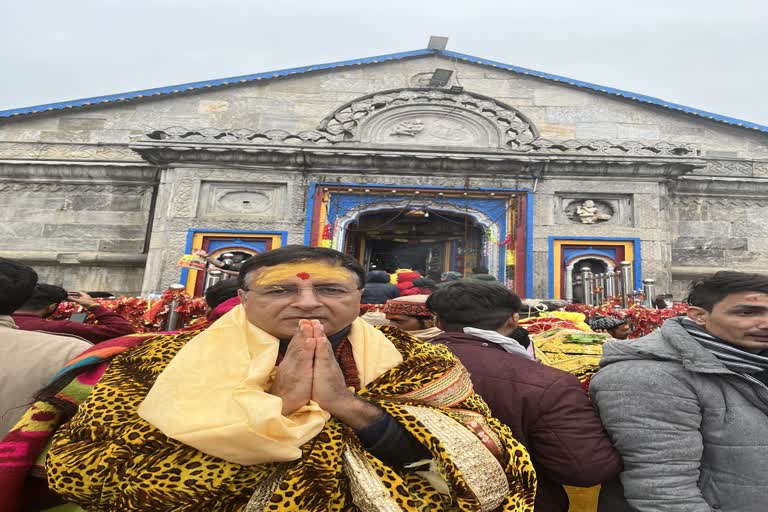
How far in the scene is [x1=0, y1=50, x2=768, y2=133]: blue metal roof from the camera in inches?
493

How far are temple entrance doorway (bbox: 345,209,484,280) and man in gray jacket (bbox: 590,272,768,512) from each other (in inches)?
362

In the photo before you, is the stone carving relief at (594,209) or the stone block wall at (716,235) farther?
the stone block wall at (716,235)

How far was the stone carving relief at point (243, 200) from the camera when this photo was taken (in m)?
10.8

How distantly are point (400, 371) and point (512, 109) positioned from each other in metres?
12.1

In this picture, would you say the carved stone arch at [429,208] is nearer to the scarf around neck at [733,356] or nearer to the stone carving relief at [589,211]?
the stone carving relief at [589,211]

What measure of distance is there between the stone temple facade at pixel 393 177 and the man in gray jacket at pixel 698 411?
334 inches

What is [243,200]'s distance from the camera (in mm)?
10891

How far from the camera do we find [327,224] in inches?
423

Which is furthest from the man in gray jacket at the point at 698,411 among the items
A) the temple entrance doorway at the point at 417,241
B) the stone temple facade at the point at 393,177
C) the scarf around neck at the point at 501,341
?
the temple entrance doorway at the point at 417,241

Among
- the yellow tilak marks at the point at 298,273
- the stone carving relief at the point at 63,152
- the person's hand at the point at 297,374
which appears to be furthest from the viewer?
the stone carving relief at the point at 63,152

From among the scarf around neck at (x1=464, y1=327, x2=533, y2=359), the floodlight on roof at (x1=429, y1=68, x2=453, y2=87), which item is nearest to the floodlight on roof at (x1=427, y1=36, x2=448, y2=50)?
the floodlight on roof at (x1=429, y1=68, x2=453, y2=87)

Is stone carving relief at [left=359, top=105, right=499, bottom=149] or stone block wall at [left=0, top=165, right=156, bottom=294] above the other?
stone carving relief at [left=359, top=105, right=499, bottom=149]

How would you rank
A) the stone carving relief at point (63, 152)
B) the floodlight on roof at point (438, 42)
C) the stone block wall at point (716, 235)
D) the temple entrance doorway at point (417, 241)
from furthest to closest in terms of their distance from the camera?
the floodlight on roof at point (438, 42) < the stone carving relief at point (63, 152) < the temple entrance doorway at point (417, 241) < the stone block wall at point (716, 235)

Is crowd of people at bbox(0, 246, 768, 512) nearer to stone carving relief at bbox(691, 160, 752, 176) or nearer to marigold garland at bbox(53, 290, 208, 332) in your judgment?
marigold garland at bbox(53, 290, 208, 332)
